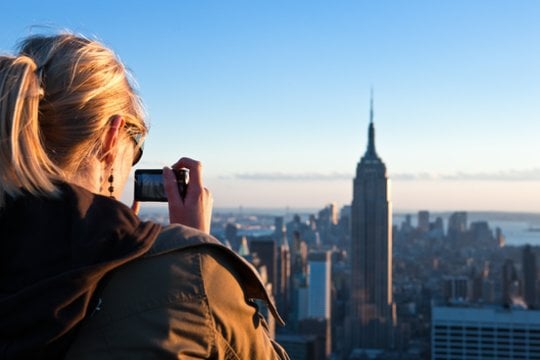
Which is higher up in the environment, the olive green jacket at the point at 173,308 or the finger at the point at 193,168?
the finger at the point at 193,168

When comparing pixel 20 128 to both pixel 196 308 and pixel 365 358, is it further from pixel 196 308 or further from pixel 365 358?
pixel 365 358

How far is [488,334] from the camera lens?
27688 mm

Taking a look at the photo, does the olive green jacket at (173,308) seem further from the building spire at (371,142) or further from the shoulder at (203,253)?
the building spire at (371,142)

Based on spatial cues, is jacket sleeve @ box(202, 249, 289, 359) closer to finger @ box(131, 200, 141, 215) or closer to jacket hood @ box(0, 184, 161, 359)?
jacket hood @ box(0, 184, 161, 359)

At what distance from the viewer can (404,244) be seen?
186 ft

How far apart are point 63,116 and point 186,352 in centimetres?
28

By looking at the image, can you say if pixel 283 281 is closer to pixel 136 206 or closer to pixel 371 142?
pixel 371 142

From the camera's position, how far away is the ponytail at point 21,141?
2.35ft

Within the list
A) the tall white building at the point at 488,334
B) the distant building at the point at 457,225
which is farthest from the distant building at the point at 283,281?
the distant building at the point at 457,225

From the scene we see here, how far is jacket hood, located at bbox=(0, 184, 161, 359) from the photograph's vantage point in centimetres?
64

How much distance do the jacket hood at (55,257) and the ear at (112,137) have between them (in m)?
0.09

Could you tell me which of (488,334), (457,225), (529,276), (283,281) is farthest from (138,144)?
(457,225)

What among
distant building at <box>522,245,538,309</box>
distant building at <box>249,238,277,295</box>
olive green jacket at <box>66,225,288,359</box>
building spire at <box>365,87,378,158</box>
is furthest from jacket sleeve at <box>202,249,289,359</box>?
building spire at <box>365,87,378,158</box>

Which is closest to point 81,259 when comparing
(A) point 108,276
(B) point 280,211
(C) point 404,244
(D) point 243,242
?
(A) point 108,276
